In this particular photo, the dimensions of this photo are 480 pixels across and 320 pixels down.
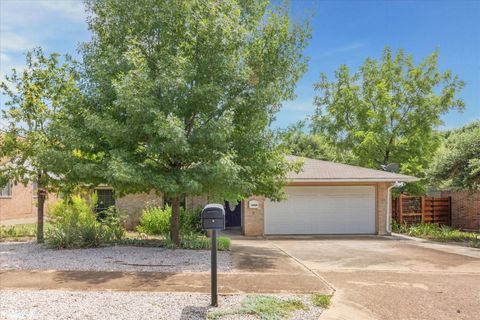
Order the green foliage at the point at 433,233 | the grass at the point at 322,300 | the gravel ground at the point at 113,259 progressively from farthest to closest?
the green foliage at the point at 433,233, the gravel ground at the point at 113,259, the grass at the point at 322,300

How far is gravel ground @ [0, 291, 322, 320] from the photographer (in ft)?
17.5

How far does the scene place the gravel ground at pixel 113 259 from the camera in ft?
27.6

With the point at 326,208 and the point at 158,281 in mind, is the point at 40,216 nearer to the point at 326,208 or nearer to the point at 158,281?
the point at 158,281

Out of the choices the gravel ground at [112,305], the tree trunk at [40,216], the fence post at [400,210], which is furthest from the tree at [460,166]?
the tree trunk at [40,216]

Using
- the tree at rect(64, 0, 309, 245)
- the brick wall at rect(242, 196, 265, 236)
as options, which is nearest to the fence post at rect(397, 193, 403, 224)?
the brick wall at rect(242, 196, 265, 236)

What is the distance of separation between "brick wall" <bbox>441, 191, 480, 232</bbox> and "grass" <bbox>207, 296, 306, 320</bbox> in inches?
668

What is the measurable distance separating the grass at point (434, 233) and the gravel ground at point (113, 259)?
1059 cm

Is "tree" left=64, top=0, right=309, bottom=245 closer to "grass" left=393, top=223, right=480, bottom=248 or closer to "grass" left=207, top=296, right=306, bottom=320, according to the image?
"grass" left=207, top=296, right=306, bottom=320

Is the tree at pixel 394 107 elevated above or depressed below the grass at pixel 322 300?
above

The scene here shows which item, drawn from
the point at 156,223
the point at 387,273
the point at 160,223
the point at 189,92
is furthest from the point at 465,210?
the point at 189,92

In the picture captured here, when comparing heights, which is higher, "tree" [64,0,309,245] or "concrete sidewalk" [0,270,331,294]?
"tree" [64,0,309,245]

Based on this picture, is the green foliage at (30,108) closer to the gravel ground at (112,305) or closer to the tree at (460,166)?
the gravel ground at (112,305)

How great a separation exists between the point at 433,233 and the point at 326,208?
16.9ft

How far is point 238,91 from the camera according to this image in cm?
1075
